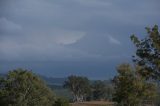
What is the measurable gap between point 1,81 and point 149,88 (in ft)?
144

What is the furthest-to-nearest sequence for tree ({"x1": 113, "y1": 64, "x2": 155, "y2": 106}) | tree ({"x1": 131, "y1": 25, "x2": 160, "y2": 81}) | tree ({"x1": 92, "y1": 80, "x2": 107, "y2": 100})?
tree ({"x1": 92, "y1": 80, "x2": 107, "y2": 100}) < tree ({"x1": 113, "y1": 64, "x2": 155, "y2": 106}) < tree ({"x1": 131, "y1": 25, "x2": 160, "y2": 81})

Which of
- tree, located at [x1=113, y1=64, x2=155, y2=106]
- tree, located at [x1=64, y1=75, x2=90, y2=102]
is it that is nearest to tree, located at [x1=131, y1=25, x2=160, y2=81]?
tree, located at [x1=113, y1=64, x2=155, y2=106]

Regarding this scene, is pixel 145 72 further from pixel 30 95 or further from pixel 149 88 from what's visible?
pixel 30 95

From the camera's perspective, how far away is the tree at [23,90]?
10544 centimetres

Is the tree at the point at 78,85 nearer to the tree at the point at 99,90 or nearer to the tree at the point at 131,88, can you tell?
the tree at the point at 99,90

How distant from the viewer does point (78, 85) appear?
186 m

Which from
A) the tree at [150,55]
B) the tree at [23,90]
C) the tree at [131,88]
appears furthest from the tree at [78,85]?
the tree at [150,55]

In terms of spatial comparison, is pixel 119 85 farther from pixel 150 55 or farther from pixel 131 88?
pixel 150 55

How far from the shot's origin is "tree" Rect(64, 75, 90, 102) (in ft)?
607

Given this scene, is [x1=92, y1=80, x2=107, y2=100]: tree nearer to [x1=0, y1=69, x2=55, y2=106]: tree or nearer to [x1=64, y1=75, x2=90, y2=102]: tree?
[x1=64, y1=75, x2=90, y2=102]: tree

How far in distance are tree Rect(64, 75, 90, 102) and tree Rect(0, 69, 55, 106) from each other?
7425 cm

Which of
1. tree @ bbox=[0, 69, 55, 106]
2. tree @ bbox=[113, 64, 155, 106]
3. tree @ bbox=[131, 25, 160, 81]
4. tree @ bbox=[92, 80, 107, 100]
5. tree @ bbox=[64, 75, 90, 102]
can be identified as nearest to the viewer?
tree @ bbox=[131, 25, 160, 81]

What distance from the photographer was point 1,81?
110250mm

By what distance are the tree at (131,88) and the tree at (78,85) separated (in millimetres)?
105555
